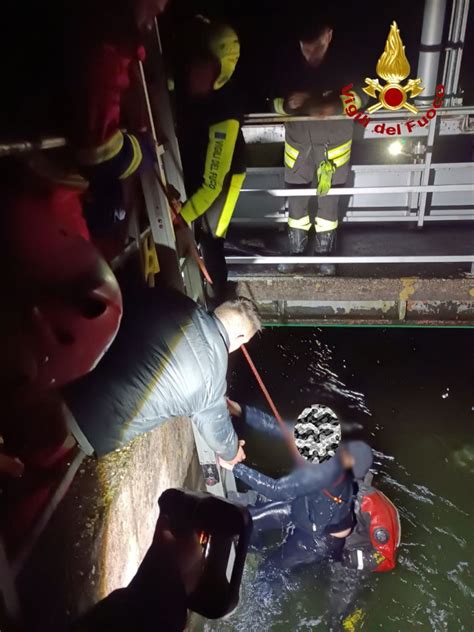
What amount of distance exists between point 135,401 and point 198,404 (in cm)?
39

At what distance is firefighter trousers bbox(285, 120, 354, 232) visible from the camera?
4.48 m

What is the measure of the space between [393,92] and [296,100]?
1.04 metres

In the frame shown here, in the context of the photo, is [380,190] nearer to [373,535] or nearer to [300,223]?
[300,223]

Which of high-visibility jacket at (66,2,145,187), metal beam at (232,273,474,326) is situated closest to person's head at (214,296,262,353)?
high-visibility jacket at (66,2,145,187)

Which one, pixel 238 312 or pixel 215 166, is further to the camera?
pixel 215 166

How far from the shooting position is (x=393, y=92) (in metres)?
4.59

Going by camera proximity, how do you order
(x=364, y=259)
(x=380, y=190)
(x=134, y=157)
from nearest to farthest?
(x=134, y=157) → (x=380, y=190) → (x=364, y=259)

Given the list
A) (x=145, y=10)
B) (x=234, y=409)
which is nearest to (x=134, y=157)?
(x=145, y=10)

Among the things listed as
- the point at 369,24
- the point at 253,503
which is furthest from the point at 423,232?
the point at 369,24

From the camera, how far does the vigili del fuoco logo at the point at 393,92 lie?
4254 millimetres

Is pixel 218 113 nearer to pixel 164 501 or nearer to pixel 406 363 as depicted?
pixel 164 501

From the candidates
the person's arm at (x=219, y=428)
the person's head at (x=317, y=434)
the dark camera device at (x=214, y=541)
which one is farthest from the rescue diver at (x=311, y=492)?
the dark camera device at (x=214, y=541)

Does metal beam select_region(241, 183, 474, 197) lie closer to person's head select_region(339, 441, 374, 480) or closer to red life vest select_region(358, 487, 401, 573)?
person's head select_region(339, 441, 374, 480)

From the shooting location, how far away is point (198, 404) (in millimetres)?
2732
